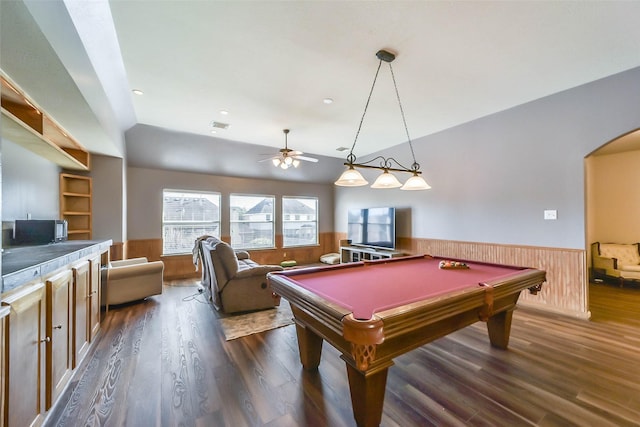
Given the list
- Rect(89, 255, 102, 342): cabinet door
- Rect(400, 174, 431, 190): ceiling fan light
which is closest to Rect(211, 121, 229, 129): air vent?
Rect(89, 255, 102, 342): cabinet door

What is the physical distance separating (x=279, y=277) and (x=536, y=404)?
2.08m

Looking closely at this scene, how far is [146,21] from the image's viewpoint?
2.17 m

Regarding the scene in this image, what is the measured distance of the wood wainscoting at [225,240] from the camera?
5523mm

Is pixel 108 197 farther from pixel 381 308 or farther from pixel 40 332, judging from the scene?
pixel 381 308

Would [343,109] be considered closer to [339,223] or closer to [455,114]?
[455,114]

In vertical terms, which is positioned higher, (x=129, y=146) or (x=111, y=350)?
(x=129, y=146)

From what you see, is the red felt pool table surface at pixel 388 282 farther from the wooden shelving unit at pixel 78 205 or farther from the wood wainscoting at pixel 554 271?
the wooden shelving unit at pixel 78 205

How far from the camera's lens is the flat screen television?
5602mm

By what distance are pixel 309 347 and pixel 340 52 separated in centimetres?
281

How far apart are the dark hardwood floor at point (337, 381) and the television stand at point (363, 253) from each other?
2474mm

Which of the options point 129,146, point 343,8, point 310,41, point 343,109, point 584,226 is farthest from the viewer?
point 129,146

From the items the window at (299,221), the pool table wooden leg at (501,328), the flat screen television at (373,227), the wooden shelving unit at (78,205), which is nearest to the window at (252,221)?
the window at (299,221)

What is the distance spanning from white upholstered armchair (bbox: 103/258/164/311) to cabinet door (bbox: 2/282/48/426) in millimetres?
2233

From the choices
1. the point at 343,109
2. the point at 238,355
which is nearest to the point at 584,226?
the point at 343,109
